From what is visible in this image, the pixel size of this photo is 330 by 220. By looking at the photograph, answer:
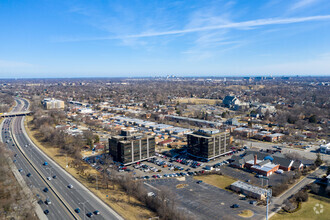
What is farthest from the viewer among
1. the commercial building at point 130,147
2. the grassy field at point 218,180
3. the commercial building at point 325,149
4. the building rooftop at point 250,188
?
the commercial building at point 325,149

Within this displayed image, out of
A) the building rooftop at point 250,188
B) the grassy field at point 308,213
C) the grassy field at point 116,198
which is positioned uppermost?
the building rooftop at point 250,188

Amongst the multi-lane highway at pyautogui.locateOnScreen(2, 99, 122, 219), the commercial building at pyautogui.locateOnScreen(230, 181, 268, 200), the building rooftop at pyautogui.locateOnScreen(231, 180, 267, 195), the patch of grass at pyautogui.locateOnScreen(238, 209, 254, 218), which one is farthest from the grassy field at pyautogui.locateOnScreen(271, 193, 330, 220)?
the multi-lane highway at pyautogui.locateOnScreen(2, 99, 122, 219)

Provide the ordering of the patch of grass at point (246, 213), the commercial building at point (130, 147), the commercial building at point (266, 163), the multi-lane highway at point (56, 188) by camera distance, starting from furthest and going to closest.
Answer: the commercial building at point (130, 147)
the commercial building at point (266, 163)
the multi-lane highway at point (56, 188)
the patch of grass at point (246, 213)

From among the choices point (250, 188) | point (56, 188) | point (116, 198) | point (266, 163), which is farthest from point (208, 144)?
point (56, 188)

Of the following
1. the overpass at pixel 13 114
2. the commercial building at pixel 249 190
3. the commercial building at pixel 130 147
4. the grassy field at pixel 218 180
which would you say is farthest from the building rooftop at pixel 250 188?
the overpass at pixel 13 114

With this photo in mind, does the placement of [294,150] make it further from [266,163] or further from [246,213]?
[246,213]

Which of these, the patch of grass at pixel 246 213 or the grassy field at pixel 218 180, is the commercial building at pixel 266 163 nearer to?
the grassy field at pixel 218 180

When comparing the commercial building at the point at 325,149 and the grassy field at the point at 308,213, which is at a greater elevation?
the commercial building at the point at 325,149
